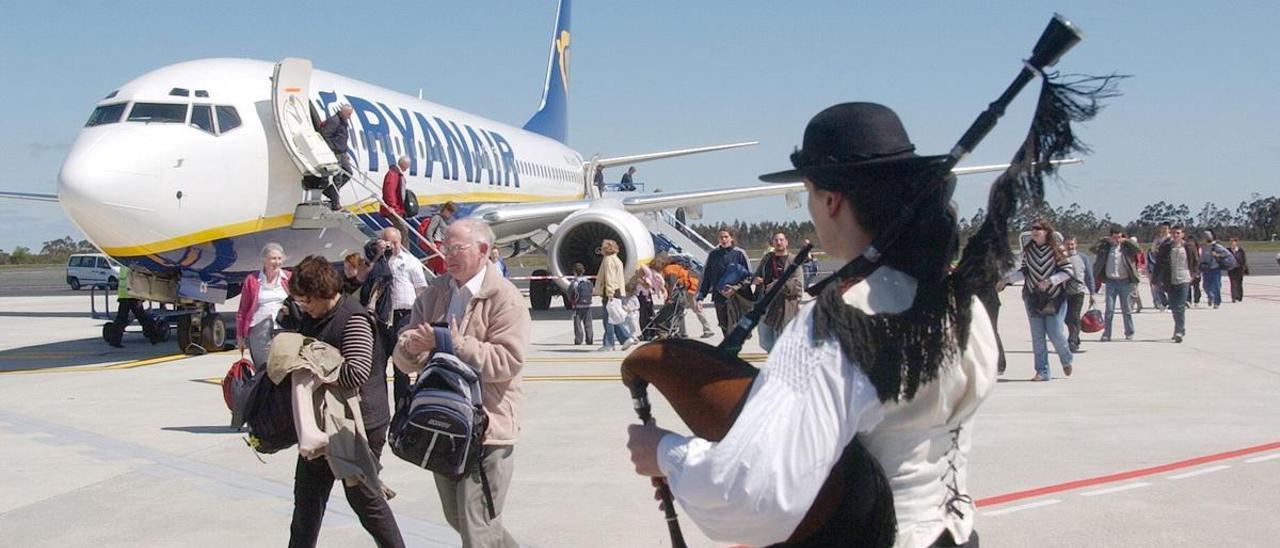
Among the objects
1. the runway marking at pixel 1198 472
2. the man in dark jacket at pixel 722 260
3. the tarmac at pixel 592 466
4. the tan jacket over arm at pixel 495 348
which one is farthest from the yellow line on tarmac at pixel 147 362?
the runway marking at pixel 1198 472

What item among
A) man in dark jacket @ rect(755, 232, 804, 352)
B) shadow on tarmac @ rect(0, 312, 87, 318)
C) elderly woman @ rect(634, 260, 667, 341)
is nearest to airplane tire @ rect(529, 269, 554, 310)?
elderly woman @ rect(634, 260, 667, 341)

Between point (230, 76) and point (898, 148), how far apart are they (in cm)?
1328

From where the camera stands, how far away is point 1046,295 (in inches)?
416

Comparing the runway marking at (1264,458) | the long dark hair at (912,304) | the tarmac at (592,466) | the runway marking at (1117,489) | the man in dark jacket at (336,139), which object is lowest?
the runway marking at (1264,458)

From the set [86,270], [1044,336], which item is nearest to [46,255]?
[86,270]

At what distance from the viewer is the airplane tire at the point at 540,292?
72.0 feet

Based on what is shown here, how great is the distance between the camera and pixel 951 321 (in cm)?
177

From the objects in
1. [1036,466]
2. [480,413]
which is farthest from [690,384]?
[1036,466]

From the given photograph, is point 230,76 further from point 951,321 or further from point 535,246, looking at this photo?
point 951,321

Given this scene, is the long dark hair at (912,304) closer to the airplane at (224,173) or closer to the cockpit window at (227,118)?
the airplane at (224,173)

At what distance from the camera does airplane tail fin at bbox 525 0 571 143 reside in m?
32.7

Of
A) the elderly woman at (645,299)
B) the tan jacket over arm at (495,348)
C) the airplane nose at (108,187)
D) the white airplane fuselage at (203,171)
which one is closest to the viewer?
the tan jacket over arm at (495,348)

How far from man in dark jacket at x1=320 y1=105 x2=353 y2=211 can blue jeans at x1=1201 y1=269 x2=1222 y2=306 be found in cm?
1558

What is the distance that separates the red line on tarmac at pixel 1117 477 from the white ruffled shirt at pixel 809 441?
4219 millimetres
